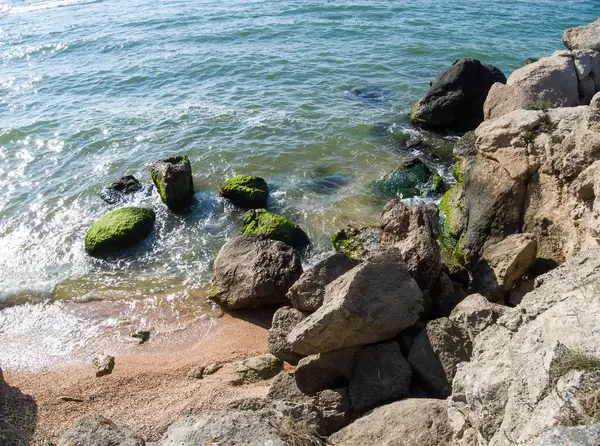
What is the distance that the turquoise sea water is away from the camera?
14.7m

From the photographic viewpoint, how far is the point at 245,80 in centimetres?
2567

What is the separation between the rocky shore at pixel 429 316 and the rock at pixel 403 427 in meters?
0.02

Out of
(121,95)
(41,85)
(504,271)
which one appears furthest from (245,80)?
(504,271)

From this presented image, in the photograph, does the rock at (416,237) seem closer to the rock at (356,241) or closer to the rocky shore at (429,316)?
the rocky shore at (429,316)

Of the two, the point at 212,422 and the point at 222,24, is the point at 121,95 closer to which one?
the point at 222,24

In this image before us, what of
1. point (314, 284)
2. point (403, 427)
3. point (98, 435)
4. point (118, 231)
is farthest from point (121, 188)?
point (403, 427)

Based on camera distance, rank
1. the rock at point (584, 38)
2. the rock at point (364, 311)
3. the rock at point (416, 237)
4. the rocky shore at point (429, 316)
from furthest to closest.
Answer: the rock at point (584, 38)
the rock at point (416, 237)
the rock at point (364, 311)
the rocky shore at point (429, 316)

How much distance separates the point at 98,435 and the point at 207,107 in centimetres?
1769

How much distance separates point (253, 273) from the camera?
11859mm

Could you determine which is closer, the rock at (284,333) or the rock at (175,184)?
the rock at (284,333)

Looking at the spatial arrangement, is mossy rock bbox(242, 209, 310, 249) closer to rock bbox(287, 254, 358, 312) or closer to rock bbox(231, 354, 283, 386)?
rock bbox(287, 254, 358, 312)

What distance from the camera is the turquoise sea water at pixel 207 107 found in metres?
14.7

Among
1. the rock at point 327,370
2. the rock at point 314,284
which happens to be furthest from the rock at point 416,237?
the rock at point 327,370

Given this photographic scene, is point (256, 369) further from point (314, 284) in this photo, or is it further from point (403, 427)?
point (403, 427)
